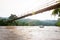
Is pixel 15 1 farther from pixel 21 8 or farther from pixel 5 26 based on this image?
pixel 5 26

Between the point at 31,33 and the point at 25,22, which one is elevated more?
the point at 25,22

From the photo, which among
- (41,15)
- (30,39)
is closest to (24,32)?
(30,39)

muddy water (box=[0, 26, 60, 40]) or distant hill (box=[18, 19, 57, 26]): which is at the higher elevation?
distant hill (box=[18, 19, 57, 26])

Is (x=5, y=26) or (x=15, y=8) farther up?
(x=15, y=8)

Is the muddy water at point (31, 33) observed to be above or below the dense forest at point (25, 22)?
below

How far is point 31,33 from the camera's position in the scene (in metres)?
2.51

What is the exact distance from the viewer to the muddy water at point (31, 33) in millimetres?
2471

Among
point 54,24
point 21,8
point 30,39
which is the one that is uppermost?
point 21,8

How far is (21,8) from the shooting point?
2.53m

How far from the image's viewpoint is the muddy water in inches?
97.3

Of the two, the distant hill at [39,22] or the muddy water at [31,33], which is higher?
the distant hill at [39,22]

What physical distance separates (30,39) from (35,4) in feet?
1.31

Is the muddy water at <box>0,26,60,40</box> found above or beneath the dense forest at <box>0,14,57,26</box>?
beneath

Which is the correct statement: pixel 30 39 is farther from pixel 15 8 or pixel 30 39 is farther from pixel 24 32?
pixel 15 8
